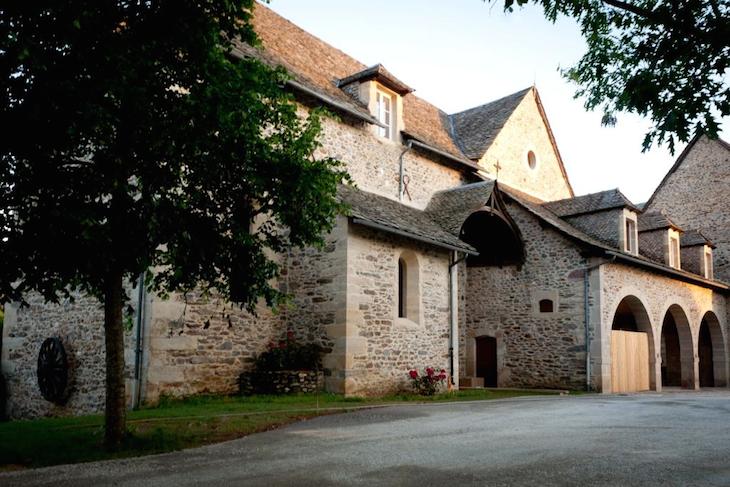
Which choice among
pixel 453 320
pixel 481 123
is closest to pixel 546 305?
pixel 453 320

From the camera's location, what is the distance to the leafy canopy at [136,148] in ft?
22.1

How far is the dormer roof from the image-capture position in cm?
1823

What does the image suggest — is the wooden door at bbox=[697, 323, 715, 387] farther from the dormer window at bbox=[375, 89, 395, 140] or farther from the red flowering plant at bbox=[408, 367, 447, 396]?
the dormer window at bbox=[375, 89, 395, 140]

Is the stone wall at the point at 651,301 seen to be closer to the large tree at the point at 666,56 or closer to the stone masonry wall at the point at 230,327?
the stone masonry wall at the point at 230,327

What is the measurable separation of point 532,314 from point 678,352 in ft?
33.2

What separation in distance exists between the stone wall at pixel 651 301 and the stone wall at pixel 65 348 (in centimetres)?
1341

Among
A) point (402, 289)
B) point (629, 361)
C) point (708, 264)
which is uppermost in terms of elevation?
point (708, 264)

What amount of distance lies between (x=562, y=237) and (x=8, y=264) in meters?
16.5

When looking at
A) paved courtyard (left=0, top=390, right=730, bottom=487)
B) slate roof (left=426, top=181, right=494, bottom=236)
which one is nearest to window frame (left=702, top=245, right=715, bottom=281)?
slate roof (left=426, top=181, right=494, bottom=236)

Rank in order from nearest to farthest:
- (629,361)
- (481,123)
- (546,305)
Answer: (546,305), (629,361), (481,123)

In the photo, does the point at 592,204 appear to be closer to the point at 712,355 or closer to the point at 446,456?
the point at 712,355

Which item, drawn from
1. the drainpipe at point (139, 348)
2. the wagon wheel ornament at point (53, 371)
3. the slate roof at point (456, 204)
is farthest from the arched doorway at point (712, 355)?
the wagon wheel ornament at point (53, 371)

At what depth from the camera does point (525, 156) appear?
Result: 25.2m

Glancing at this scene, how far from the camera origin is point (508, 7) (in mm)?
5281
